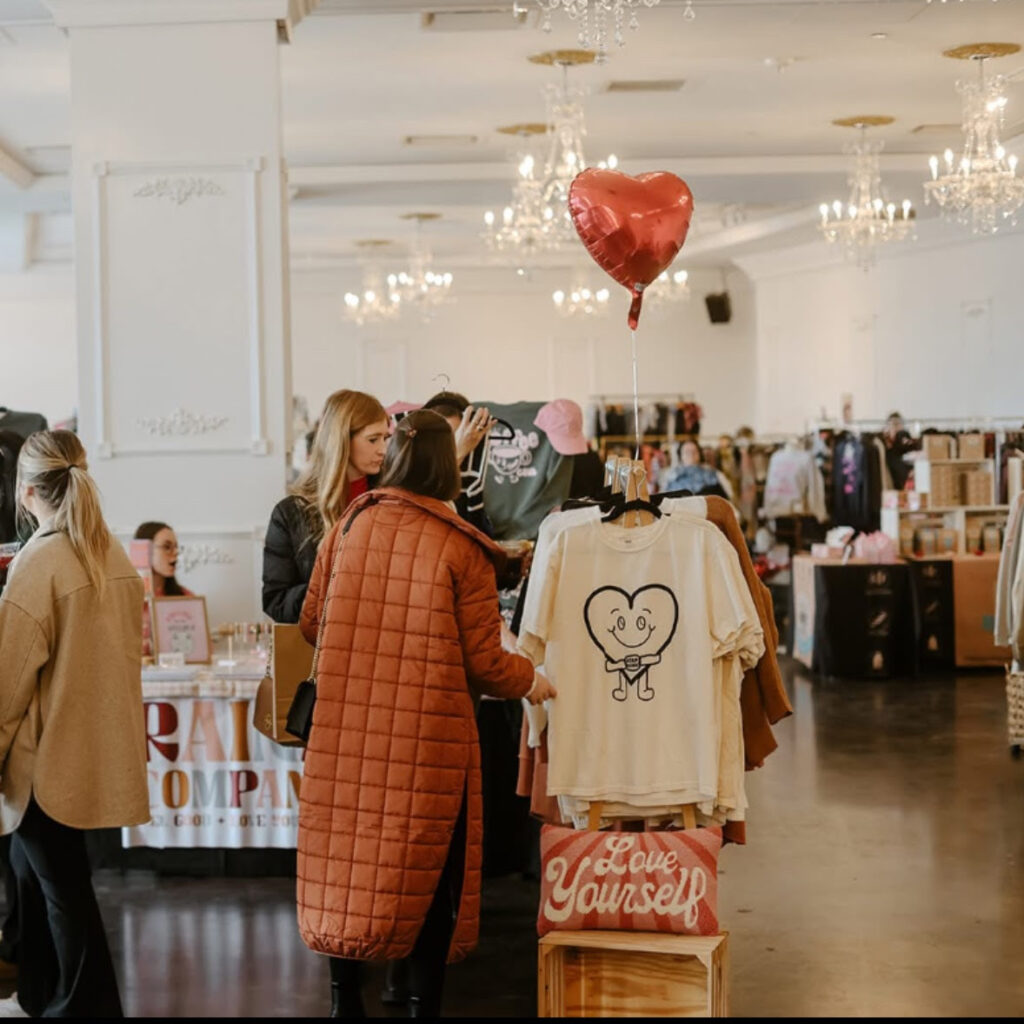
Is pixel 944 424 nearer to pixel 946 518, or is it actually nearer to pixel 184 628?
pixel 946 518

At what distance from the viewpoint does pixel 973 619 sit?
10742 mm

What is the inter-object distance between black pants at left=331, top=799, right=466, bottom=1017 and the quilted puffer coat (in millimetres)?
25

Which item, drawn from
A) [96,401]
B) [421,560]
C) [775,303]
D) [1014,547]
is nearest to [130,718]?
[421,560]

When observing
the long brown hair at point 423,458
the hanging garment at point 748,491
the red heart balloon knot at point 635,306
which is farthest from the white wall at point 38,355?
the long brown hair at point 423,458

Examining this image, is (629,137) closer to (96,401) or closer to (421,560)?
(96,401)

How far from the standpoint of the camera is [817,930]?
5.01m

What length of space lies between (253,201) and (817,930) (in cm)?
382

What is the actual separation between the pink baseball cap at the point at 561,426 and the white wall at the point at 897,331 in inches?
353

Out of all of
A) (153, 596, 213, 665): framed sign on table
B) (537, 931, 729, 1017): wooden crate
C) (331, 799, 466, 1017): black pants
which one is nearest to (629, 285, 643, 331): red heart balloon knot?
(331, 799, 466, 1017): black pants

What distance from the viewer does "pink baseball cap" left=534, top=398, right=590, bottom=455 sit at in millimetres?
6426

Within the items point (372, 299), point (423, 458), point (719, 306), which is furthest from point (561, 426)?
point (719, 306)

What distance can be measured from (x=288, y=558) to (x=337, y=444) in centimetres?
38

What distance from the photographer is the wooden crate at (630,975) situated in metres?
3.74

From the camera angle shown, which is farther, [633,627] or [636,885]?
[633,627]
